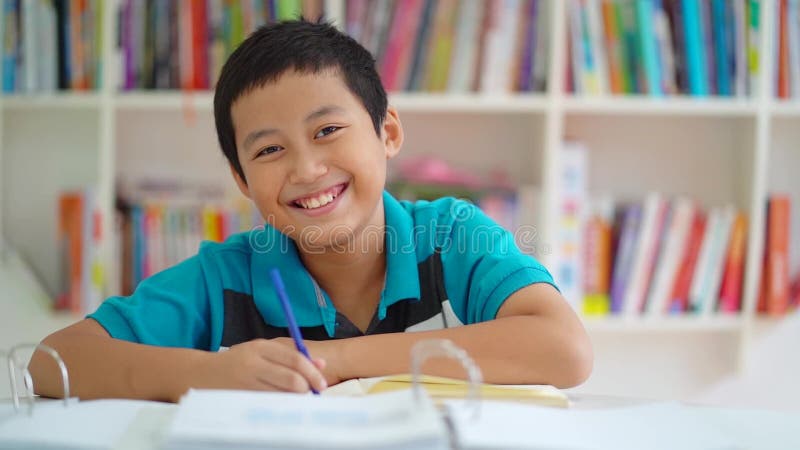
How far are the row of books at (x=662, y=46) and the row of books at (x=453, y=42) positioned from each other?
0.36ft

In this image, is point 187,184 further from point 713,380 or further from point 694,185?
point 713,380

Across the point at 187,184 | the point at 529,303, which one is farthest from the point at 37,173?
the point at 529,303

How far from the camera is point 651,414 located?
77cm

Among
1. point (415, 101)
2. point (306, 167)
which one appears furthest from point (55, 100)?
point (306, 167)

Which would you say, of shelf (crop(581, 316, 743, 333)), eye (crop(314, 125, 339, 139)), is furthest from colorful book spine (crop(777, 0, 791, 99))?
eye (crop(314, 125, 339, 139))

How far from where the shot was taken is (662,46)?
212 centimetres

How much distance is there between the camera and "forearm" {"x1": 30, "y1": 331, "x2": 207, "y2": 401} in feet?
2.96

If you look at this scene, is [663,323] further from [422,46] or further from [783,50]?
[422,46]

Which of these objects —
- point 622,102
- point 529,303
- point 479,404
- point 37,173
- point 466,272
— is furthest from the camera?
point 37,173

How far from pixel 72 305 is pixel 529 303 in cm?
148

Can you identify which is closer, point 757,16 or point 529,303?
point 529,303

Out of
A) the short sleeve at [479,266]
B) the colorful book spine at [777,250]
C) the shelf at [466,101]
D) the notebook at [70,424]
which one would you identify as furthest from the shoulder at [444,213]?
the colorful book spine at [777,250]

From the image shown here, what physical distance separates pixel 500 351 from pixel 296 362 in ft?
0.80

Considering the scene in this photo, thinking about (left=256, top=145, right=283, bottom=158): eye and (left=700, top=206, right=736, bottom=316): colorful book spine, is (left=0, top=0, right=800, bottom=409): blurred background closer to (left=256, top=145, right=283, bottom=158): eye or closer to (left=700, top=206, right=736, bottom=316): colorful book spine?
(left=700, top=206, right=736, bottom=316): colorful book spine
